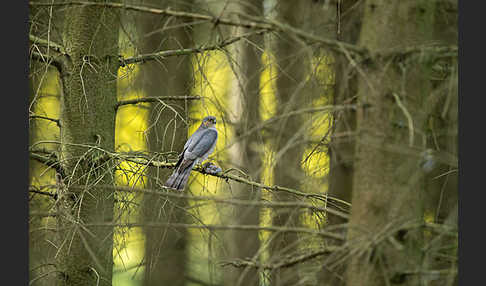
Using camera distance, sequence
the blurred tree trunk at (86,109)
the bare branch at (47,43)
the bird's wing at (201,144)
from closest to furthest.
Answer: the bare branch at (47,43)
the blurred tree trunk at (86,109)
the bird's wing at (201,144)

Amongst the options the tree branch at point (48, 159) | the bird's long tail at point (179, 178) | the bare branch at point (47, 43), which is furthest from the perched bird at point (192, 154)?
the bare branch at point (47, 43)

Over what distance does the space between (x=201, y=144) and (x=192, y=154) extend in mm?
207

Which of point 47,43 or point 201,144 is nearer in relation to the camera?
point 47,43

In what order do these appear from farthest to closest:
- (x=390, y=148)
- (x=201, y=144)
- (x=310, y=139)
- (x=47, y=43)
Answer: (x=201, y=144), (x=47, y=43), (x=310, y=139), (x=390, y=148)

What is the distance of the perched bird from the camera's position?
2748mm

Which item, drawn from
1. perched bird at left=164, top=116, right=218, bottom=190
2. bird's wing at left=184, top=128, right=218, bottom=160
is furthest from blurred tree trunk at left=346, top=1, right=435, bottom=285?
bird's wing at left=184, top=128, right=218, bottom=160

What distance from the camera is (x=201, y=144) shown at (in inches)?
120

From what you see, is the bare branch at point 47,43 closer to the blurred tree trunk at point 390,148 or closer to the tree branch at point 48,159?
the tree branch at point 48,159

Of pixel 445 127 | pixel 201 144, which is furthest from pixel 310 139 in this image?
pixel 201 144

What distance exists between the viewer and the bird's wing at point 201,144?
2.86 metres

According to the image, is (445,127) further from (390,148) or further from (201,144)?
(201,144)

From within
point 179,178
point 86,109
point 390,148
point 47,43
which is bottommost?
point 179,178

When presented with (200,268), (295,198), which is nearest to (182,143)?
(295,198)

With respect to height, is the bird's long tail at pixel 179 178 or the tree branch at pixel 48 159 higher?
the tree branch at pixel 48 159
